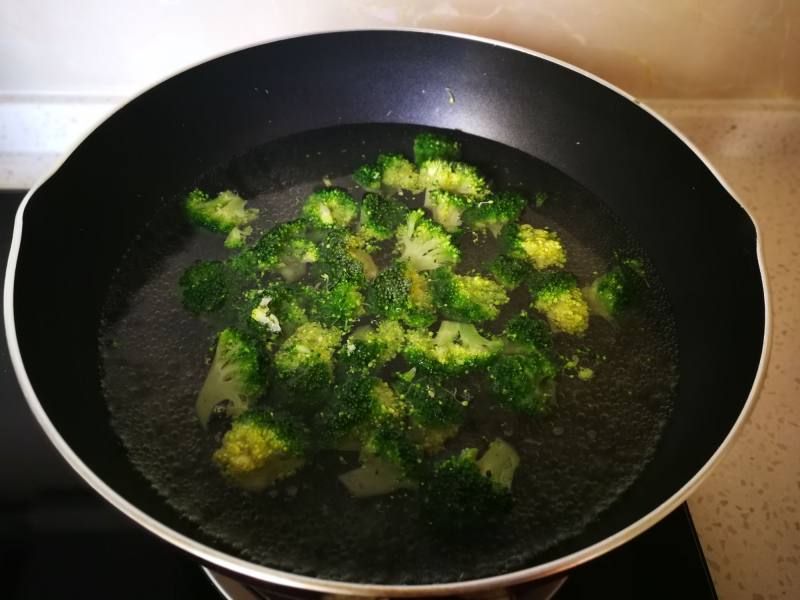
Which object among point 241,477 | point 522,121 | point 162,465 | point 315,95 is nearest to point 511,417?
point 241,477

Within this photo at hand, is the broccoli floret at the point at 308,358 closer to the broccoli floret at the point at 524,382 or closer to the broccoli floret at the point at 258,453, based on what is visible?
the broccoli floret at the point at 258,453

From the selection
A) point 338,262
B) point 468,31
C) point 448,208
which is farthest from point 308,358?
point 468,31

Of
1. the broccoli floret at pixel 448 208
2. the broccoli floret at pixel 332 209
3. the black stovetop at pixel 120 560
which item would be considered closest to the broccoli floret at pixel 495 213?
the broccoli floret at pixel 448 208

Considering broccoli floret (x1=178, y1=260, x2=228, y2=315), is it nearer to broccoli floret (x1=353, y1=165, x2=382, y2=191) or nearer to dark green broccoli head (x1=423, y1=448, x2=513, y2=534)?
broccoli floret (x1=353, y1=165, x2=382, y2=191)

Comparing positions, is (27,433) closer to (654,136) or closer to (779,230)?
(654,136)

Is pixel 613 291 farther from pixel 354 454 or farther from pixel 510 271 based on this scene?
pixel 354 454

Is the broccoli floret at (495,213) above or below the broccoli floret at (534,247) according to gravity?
above
